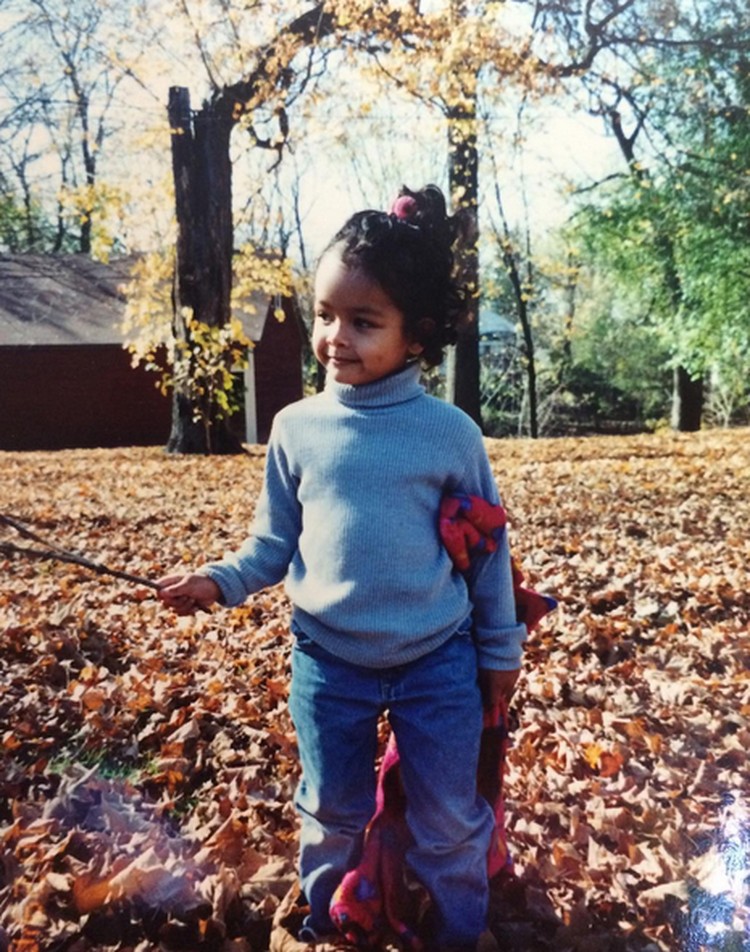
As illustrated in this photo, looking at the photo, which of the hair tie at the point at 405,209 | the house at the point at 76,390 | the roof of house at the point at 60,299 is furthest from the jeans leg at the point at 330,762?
the roof of house at the point at 60,299

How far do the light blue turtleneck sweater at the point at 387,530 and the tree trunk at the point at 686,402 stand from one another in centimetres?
2360

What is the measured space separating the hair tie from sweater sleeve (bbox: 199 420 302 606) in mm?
639

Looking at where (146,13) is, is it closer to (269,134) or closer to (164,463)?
(269,134)

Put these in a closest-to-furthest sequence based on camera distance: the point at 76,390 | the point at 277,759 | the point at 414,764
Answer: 1. the point at 414,764
2. the point at 277,759
3. the point at 76,390

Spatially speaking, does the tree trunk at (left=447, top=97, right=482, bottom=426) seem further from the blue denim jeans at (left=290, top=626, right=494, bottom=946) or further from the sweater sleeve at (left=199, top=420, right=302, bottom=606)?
the blue denim jeans at (left=290, top=626, right=494, bottom=946)

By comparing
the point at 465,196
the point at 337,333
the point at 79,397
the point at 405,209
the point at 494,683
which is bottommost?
the point at 494,683

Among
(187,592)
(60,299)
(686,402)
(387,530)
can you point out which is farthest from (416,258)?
(60,299)

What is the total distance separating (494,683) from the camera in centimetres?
238

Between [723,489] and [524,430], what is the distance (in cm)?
2530

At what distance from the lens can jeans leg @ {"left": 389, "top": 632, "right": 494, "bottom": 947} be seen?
2250 mm

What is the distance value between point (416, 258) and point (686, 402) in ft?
78.5

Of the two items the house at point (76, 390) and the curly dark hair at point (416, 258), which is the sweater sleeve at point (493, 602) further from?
the house at point (76, 390)

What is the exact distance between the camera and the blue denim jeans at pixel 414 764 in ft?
7.41

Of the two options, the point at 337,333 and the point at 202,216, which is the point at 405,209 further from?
the point at 202,216
